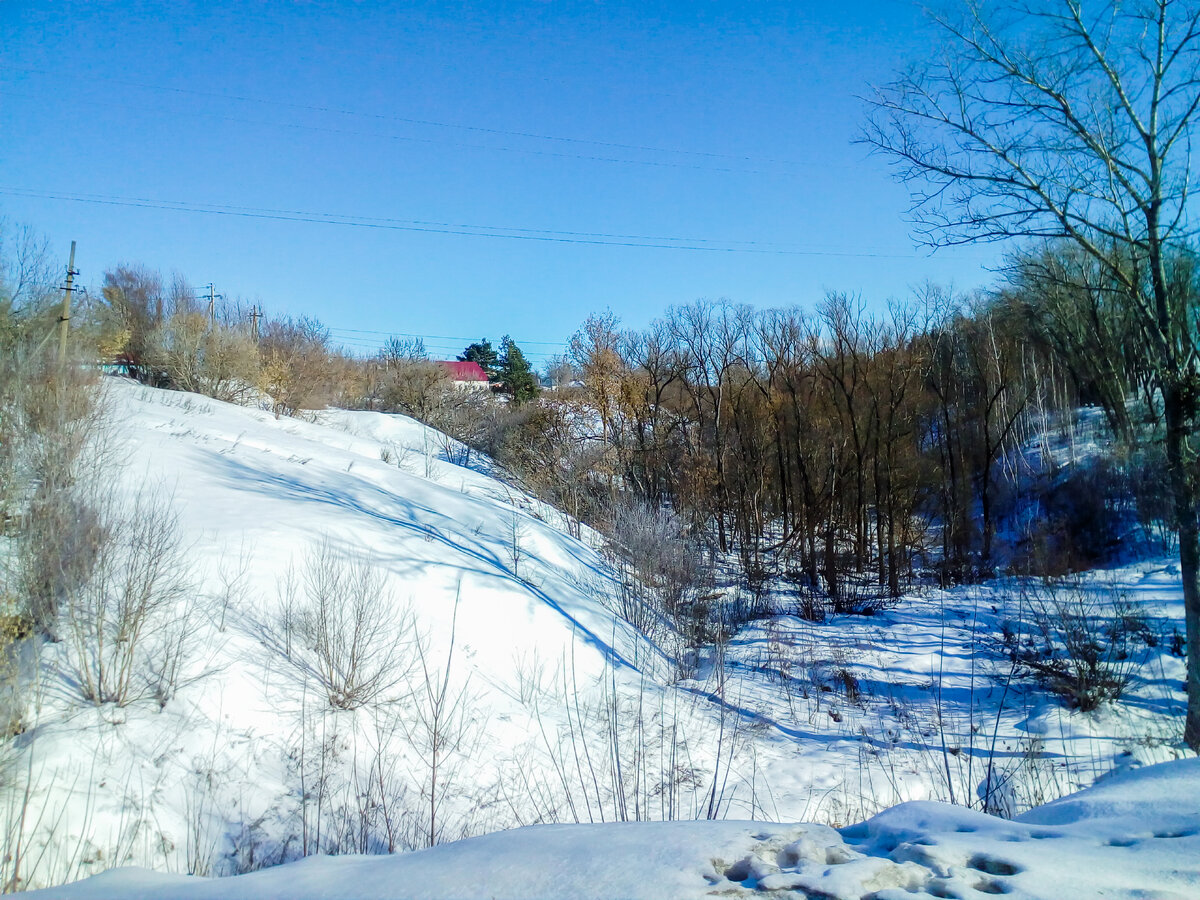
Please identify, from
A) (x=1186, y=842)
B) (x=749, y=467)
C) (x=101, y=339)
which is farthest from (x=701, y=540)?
(x=101, y=339)

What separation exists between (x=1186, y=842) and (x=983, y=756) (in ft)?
24.4

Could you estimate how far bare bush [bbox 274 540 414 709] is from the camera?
7.92 m

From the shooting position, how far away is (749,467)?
26266 mm

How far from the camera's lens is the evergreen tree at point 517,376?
41.1m

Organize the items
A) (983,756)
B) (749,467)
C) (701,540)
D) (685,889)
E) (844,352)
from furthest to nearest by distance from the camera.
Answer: (749,467) → (844,352) → (701,540) → (983,756) → (685,889)

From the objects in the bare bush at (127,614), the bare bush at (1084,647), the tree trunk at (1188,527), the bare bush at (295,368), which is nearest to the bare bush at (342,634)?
the bare bush at (127,614)

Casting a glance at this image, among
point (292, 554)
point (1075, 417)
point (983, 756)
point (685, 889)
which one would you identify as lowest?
point (983, 756)

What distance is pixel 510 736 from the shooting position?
8398 millimetres

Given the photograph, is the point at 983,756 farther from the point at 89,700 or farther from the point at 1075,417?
the point at 1075,417

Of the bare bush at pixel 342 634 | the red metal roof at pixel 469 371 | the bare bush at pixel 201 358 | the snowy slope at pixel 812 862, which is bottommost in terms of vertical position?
the snowy slope at pixel 812 862

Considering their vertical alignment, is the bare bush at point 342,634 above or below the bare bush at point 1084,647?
above

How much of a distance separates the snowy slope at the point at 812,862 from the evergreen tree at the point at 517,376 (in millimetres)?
37356

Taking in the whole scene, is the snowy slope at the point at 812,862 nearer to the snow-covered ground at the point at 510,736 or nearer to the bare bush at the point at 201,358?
the snow-covered ground at the point at 510,736

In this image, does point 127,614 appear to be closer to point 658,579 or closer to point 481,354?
point 658,579
